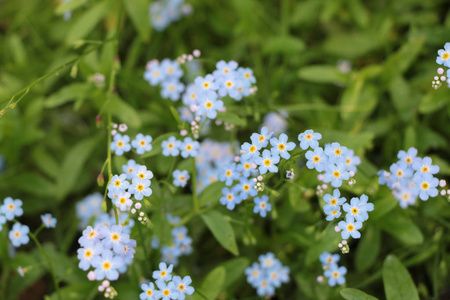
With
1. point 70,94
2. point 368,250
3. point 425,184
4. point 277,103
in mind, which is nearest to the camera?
point 425,184

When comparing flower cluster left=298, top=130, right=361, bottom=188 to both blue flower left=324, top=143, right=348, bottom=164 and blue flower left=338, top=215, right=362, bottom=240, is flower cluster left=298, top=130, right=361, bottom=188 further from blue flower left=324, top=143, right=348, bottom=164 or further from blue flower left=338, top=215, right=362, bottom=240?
blue flower left=338, top=215, right=362, bottom=240

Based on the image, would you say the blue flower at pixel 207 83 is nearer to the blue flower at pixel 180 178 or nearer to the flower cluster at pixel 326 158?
the blue flower at pixel 180 178

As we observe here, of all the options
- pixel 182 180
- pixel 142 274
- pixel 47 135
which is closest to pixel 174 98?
pixel 182 180

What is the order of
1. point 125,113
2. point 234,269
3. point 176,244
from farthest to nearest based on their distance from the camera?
point 125,113
point 176,244
point 234,269

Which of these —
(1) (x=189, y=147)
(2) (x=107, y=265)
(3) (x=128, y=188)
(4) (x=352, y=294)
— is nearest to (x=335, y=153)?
(4) (x=352, y=294)

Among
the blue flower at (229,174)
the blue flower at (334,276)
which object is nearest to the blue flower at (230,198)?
the blue flower at (229,174)

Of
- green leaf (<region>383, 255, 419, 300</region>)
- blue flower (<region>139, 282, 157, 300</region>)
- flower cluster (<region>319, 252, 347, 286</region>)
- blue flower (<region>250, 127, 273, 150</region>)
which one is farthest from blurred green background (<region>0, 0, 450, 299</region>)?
blue flower (<region>139, 282, 157, 300</region>)

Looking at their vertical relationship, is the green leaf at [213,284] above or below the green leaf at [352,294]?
below

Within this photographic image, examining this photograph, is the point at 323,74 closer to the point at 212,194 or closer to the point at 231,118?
the point at 231,118
